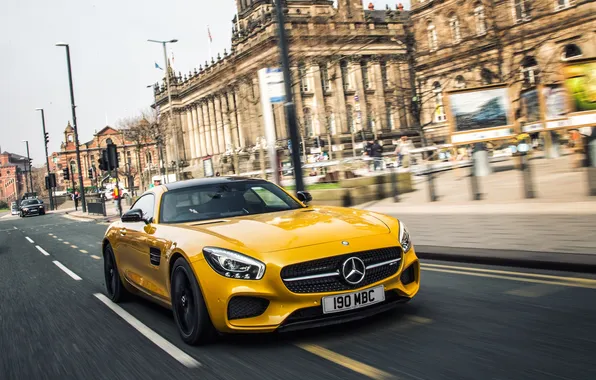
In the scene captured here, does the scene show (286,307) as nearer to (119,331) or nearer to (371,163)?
(119,331)

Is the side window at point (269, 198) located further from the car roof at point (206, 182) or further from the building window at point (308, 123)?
the building window at point (308, 123)

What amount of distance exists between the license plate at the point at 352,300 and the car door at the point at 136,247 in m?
2.35

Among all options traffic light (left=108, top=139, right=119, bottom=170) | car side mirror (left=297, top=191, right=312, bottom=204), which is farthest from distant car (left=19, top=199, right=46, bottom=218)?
car side mirror (left=297, top=191, right=312, bottom=204)

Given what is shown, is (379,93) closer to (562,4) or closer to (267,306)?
(562,4)

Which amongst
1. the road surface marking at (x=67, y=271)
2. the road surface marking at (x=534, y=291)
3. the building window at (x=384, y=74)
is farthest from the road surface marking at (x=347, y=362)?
the building window at (x=384, y=74)

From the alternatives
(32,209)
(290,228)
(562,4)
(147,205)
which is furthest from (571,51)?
(32,209)

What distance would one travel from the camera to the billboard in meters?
18.2

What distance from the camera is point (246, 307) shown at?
4.86m

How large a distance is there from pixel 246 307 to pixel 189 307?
689 millimetres

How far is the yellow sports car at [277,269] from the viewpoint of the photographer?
480 cm

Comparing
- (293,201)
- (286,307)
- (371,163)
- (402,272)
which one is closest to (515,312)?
(402,272)

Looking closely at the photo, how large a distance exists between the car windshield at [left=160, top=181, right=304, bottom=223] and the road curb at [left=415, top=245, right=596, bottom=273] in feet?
9.42

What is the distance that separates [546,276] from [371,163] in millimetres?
17651

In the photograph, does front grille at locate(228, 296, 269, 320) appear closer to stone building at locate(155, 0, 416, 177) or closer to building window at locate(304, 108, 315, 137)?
stone building at locate(155, 0, 416, 177)
